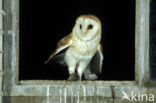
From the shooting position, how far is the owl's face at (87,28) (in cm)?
462

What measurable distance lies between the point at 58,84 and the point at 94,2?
1.32 m

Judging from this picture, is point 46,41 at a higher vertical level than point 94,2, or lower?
lower

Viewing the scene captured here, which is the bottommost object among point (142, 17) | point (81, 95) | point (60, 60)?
point (81, 95)

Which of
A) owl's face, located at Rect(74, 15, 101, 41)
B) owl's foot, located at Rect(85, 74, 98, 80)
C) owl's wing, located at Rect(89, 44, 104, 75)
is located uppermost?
owl's face, located at Rect(74, 15, 101, 41)

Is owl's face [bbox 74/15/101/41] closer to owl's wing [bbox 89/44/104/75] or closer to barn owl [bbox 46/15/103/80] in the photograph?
barn owl [bbox 46/15/103/80]

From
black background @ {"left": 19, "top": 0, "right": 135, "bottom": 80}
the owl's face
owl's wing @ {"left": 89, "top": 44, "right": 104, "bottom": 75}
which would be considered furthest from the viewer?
black background @ {"left": 19, "top": 0, "right": 135, "bottom": 80}

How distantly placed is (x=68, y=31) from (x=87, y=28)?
0.87 m

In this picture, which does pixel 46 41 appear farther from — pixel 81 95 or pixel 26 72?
pixel 81 95

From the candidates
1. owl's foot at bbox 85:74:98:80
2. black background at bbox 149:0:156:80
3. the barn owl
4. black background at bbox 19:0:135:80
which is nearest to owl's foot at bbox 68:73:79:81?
the barn owl

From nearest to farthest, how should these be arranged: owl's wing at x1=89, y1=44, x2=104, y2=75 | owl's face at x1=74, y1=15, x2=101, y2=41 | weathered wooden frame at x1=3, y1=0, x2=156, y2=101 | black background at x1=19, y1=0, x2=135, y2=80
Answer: weathered wooden frame at x1=3, y1=0, x2=156, y2=101 < owl's face at x1=74, y1=15, x2=101, y2=41 < owl's wing at x1=89, y1=44, x2=104, y2=75 < black background at x1=19, y1=0, x2=135, y2=80

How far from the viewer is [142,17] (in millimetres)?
4457

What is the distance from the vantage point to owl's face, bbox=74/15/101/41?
15.2 feet

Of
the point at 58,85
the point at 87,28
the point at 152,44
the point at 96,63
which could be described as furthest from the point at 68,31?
the point at 152,44

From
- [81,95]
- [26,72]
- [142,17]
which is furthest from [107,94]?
[26,72]
